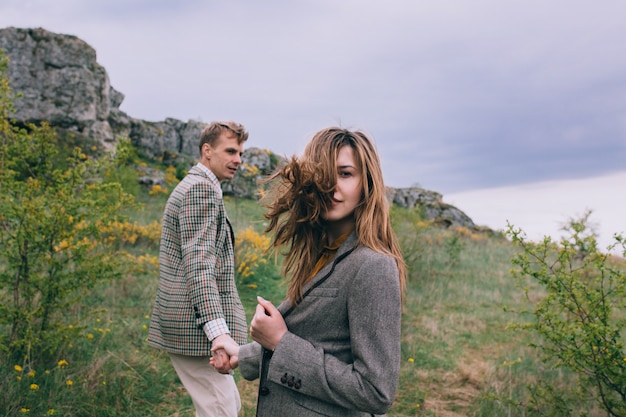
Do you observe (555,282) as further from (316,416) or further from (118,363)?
(118,363)

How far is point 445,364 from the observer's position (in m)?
5.93

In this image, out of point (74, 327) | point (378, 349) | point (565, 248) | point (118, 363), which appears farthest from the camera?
point (118, 363)

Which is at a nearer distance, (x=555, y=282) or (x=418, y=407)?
(x=555, y=282)

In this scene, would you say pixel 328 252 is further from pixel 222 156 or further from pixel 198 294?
pixel 222 156

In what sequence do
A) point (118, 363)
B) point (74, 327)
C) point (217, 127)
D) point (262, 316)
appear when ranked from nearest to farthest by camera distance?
point (262, 316), point (217, 127), point (74, 327), point (118, 363)

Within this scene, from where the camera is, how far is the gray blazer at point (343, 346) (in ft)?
4.48

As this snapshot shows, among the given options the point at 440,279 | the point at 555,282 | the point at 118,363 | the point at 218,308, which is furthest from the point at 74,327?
the point at 440,279

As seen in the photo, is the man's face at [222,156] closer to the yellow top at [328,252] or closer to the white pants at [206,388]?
the white pants at [206,388]

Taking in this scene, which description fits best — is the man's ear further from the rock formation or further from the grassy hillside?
the rock formation

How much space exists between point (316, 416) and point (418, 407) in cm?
371

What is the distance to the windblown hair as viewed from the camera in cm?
155

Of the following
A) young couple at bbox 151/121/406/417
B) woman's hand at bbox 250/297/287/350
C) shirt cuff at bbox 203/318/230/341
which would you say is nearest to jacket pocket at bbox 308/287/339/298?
young couple at bbox 151/121/406/417

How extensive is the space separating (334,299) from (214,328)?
1.14m

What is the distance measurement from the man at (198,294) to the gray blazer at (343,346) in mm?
1009
